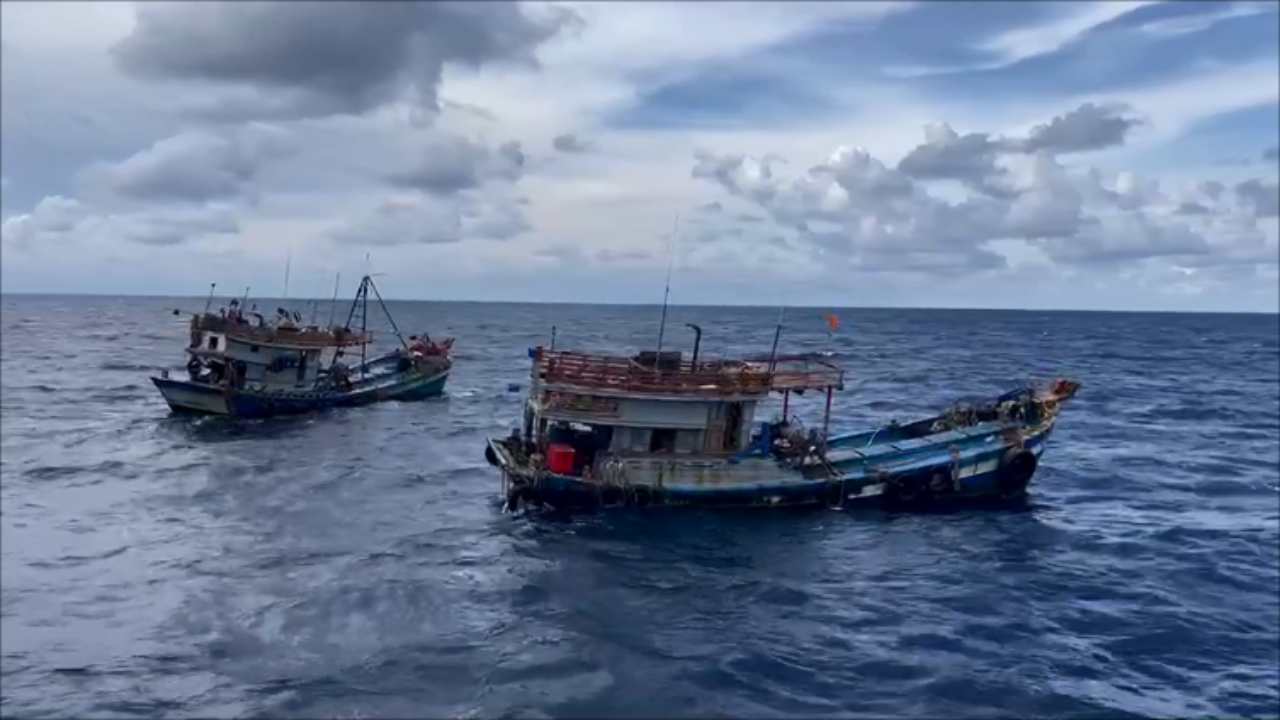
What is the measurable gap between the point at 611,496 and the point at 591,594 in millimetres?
7155

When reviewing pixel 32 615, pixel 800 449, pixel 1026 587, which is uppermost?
pixel 800 449

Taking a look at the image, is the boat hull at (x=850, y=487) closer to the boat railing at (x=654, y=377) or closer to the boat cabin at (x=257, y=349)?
the boat railing at (x=654, y=377)

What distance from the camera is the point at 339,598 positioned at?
28688mm

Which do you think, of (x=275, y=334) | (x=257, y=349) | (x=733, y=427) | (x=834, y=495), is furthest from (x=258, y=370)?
(x=834, y=495)

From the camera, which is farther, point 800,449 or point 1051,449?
point 1051,449

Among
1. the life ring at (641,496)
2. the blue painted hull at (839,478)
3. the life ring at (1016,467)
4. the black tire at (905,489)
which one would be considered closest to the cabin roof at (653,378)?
the blue painted hull at (839,478)

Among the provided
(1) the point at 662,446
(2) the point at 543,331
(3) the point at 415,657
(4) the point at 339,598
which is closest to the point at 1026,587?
(1) the point at 662,446

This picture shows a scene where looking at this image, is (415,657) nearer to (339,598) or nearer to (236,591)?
(339,598)

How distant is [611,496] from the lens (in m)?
36.6

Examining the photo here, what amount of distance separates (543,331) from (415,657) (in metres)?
173

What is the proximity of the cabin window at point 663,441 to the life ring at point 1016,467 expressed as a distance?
508 inches

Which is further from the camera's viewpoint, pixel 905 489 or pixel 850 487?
pixel 905 489

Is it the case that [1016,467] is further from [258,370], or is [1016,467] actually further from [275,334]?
[258,370]

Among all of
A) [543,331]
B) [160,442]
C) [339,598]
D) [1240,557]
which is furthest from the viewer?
[543,331]
